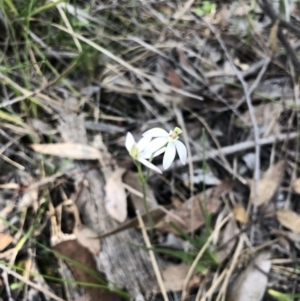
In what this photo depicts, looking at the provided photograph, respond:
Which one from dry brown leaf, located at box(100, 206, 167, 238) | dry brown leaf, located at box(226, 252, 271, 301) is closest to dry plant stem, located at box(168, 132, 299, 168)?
dry brown leaf, located at box(100, 206, 167, 238)

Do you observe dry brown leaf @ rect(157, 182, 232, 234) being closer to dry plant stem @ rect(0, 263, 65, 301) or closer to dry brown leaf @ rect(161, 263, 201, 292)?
dry brown leaf @ rect(161, 263, 201, 292)

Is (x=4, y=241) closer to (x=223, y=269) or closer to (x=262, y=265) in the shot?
(x=223, y=269)

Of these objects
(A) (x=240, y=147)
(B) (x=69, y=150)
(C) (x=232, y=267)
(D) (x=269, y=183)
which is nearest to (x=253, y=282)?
(C) (x=232, y=267)

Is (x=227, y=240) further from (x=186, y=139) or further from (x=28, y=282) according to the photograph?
(x=28, y=282)

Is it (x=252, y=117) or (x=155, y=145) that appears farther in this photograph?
(x=252, y=117)

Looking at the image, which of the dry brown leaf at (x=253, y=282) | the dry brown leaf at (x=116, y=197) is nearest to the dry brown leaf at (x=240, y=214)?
the dry brown leaf at (x=253, y=282)

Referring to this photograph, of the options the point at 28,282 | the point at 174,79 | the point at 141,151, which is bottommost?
the point at 28,282

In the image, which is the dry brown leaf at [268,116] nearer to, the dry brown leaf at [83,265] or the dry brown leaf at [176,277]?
the dry brown leaf at [176,277]
